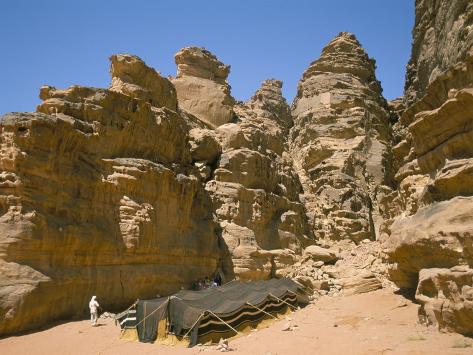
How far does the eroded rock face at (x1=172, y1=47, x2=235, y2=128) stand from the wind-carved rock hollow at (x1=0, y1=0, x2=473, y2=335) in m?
0.19

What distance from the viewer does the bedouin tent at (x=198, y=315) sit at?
452 inches

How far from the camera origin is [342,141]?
132 feet

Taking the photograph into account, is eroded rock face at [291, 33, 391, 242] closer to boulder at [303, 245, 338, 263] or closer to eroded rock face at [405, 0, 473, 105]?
boulder at [303, 245, 338, 263]

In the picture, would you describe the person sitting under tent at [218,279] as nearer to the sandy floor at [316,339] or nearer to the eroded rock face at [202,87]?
the sandy floor at [316,339]

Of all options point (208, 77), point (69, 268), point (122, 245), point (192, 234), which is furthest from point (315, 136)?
point (69, 268)

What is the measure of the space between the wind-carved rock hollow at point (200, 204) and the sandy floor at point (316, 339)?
0.68m

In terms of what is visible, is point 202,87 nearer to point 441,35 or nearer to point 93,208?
point 93,208

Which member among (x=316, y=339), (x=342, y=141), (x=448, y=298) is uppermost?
(x=342, y=141)

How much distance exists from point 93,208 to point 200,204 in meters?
7.75

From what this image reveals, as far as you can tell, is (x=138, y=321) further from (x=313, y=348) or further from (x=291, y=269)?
(x=291, y=269)

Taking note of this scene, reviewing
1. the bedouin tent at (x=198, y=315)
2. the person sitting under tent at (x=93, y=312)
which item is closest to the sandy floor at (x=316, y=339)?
the person sitting under tent at (x=93, y=312)

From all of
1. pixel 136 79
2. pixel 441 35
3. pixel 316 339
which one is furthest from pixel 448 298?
pixel 136 79

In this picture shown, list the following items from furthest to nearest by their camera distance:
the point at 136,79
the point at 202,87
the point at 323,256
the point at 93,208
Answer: the point at 202,87 < the point at 323,256 < the point at 136,79 < the point at 93,208

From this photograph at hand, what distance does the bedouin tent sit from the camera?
11.5 m
